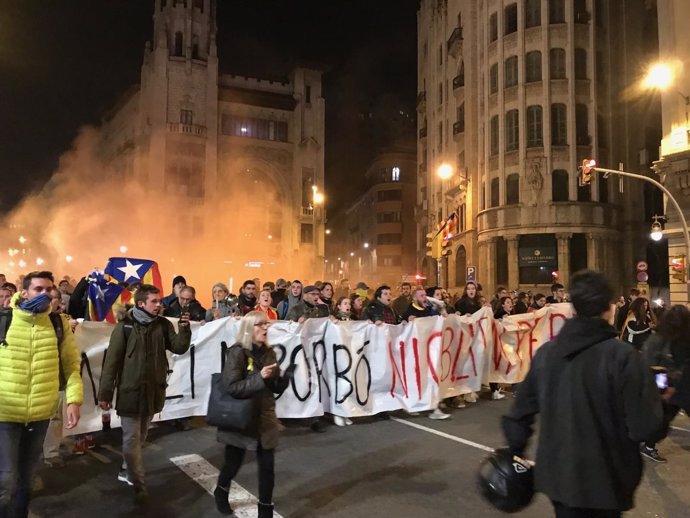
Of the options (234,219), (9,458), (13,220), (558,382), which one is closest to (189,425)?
(9,458)

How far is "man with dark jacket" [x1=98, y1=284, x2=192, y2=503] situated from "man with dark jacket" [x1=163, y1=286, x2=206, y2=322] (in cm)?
316

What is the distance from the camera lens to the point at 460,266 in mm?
37219

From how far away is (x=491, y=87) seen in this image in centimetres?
3306

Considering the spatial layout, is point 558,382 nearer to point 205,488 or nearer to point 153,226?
point 205,488

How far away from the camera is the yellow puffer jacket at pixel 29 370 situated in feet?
11.4

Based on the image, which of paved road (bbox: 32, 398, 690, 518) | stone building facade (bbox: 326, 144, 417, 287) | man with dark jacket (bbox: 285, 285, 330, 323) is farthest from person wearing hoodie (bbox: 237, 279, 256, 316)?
stone building facade (bbox: 326, 144, 417, 287)

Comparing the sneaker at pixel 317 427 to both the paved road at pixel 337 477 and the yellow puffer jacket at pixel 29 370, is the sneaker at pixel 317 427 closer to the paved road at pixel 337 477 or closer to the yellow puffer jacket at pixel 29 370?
the paved road at pixel 337 477

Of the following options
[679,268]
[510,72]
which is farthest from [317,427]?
[510,72]

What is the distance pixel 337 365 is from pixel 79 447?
3173 millimetres

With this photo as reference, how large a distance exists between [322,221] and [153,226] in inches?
698

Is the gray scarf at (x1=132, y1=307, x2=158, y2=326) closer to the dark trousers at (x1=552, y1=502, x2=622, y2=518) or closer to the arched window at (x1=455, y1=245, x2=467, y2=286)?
the dark trousers at (x1=552, y1=502, x2=622, y2=518)

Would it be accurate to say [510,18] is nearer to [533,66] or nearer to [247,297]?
[533,66]

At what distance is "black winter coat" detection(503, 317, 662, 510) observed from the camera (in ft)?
7.62

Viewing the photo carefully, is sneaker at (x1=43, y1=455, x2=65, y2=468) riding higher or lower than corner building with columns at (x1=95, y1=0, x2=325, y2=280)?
lower
